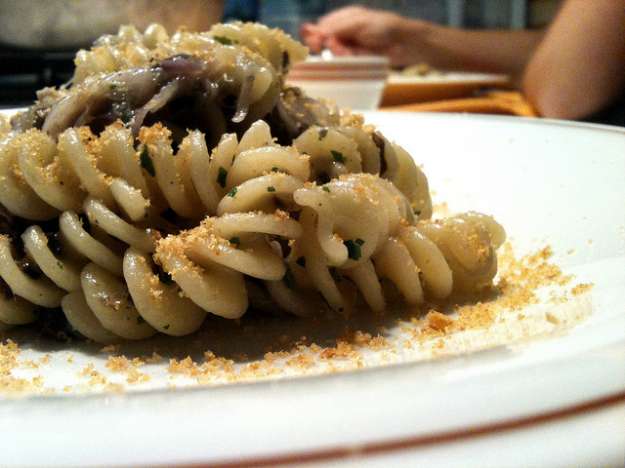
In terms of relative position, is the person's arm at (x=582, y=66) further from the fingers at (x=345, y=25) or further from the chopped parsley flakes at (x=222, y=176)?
the chopped parsley flakes at (x=222, y=176)

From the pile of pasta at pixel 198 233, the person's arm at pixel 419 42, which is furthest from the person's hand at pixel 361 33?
the pile of pasta at pixel 198 233

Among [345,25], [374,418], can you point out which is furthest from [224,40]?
[345,25]

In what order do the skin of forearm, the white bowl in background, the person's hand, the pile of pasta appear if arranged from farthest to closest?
the person's hand, the skin of forearm, the white bowl in background, the pile of pasta

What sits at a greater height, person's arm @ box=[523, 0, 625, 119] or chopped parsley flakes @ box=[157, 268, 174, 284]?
chopped parsley flakes @ box=[157, 268, 174, 284]

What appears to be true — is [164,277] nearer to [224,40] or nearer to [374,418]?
[224,40]

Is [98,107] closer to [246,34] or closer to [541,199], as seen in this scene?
[246,34]

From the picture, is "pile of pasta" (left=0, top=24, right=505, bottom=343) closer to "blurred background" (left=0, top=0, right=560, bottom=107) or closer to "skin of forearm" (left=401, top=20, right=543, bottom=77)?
"blurred background" (left=0, top=0, right=560, bottom=107)

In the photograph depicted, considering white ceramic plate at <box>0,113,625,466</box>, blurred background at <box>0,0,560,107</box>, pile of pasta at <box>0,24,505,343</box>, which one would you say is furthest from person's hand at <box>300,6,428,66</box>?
white ceramic plate at <box>0,113,625,466</box>
